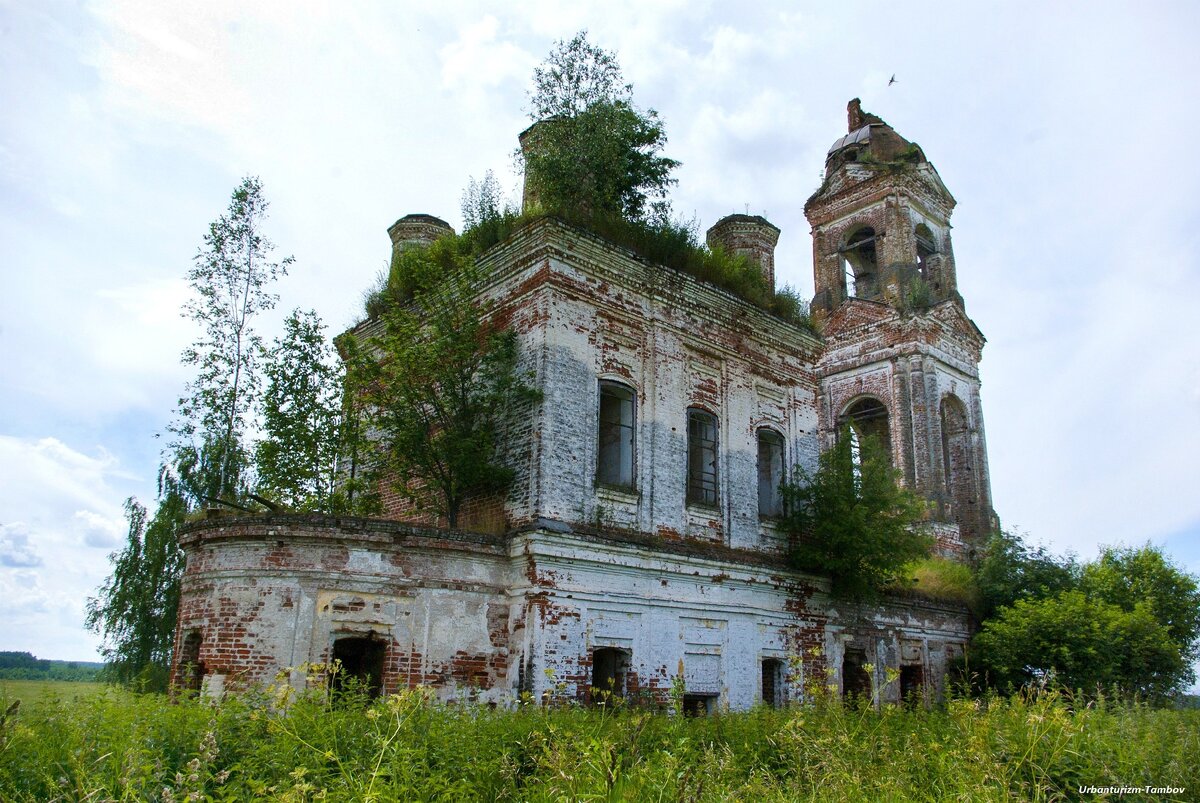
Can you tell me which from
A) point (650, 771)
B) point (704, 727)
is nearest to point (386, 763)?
point (650, 771)

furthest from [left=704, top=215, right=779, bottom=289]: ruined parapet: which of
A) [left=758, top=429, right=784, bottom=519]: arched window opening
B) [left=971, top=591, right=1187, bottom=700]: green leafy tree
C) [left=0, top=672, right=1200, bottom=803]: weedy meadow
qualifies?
[left=0, top=672, right=1200, bottom=803]: weedy meadow

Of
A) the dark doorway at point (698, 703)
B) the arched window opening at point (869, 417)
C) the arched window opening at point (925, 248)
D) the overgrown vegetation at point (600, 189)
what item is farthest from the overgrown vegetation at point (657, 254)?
the arched window opening at point (925, 248)

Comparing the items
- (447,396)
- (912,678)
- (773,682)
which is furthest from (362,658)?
(912,678)

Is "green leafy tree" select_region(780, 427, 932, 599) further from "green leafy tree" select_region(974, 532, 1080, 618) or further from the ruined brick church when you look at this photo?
"green leafy tree" select_region(974, 532, 1080, 618)

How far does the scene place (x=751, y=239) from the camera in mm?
16344

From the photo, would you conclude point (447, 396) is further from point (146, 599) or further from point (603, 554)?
point (146, 599)

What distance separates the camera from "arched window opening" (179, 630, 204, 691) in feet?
30.0

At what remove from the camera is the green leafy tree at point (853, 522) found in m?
13.1

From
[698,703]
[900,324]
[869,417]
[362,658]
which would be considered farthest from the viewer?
[869,417]

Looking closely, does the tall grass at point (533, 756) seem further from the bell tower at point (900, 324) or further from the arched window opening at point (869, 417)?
the arched window opening at point (869, 417)

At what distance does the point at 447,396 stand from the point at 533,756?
6.89 m

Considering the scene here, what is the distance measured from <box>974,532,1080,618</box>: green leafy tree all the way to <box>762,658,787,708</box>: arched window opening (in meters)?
6.58

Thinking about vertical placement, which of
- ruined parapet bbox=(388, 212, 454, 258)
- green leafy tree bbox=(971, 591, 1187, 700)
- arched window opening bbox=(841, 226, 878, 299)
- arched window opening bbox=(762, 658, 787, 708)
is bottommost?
arched window opening bbox=(762, 658, 787, 708)

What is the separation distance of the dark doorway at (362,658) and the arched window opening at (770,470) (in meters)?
7.00
